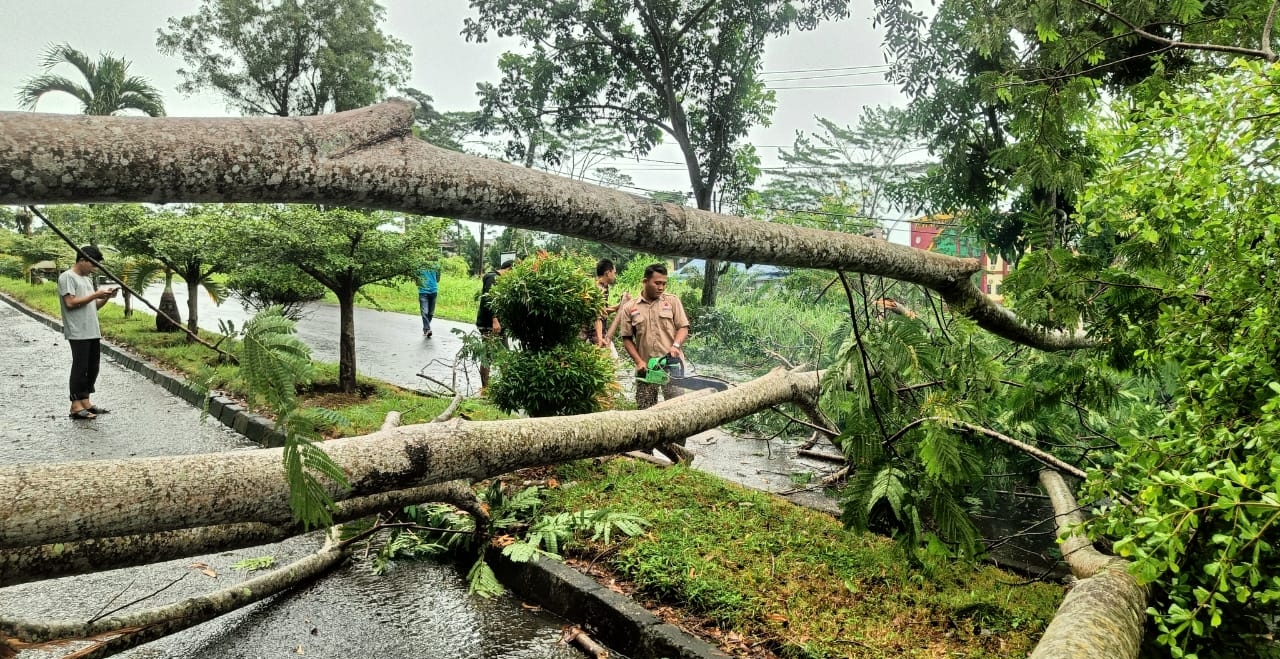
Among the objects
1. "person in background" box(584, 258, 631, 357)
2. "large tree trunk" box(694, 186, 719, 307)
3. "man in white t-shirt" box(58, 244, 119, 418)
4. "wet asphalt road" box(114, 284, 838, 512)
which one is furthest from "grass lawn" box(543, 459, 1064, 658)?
"large tree trunk" box(694, 186, 719, 307)

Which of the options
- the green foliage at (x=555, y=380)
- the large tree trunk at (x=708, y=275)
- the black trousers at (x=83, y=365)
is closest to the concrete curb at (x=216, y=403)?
the black trousers at (x=83, y=365)

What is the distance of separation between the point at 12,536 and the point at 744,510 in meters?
4.05

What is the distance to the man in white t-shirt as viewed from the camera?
25.1ft

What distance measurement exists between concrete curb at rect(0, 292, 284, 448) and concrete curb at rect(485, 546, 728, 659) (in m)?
1.93

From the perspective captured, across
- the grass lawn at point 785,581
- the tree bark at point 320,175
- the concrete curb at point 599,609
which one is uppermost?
the tree bark at point 320,175

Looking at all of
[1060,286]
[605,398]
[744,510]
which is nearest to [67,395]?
[605,398]

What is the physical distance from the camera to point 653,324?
7.20m

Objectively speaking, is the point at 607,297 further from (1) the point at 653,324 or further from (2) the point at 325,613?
(2) the point at 325,613

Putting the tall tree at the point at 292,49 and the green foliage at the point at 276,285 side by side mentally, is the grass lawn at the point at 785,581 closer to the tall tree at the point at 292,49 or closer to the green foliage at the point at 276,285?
the green foliage at the point at 276,285

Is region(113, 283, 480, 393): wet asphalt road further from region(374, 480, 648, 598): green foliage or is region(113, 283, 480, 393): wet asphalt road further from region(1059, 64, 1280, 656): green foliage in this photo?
region(1059, 64, 1280, 656): green foliage

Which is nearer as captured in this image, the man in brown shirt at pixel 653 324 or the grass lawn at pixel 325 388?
the grass lawn at pixel 325 388

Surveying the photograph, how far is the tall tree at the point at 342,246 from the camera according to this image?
7.66 metres

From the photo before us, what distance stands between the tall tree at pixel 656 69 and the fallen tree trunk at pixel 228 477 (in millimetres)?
13296

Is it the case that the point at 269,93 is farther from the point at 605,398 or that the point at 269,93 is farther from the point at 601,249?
the point at 605,398
